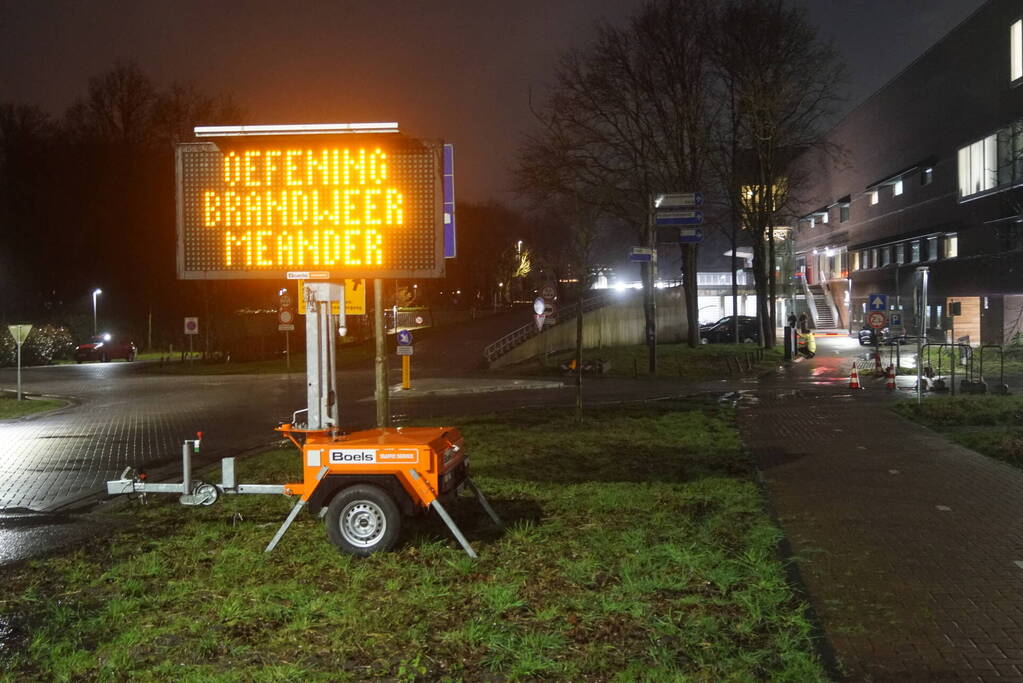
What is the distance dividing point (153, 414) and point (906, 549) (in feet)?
60.6

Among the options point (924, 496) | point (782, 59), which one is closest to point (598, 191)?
point (782, 59)

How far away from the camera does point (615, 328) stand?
44906 mm

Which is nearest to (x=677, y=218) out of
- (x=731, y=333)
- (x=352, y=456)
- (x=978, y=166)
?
(x=352, y=456)

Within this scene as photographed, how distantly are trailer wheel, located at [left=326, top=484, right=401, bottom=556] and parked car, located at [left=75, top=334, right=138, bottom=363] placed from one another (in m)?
48.5

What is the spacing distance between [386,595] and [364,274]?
3099 mm

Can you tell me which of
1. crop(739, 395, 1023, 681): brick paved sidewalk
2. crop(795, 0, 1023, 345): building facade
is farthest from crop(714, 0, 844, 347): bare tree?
crop(739, 395, 1023, 681): brick paved sidewalk

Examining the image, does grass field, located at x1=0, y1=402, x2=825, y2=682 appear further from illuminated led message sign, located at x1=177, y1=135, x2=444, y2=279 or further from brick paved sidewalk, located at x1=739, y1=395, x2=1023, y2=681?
illuminated led message sign, located at x1=177, y1=135, x2=444, y2=279

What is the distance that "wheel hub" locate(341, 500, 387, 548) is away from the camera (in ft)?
24.8

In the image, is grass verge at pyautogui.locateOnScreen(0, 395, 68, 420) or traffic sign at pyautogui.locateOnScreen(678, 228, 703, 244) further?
traffic sign at pyautogui.locateOnScreen(678, 228, 703, 244)

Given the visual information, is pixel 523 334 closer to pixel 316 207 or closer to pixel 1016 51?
pixel 1016 51

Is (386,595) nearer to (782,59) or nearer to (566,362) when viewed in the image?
(566,362)

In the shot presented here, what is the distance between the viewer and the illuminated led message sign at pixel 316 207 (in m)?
8.54

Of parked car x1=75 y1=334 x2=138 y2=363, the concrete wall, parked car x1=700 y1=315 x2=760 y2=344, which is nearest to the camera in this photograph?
the concrete wall

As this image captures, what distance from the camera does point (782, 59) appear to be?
122ft
